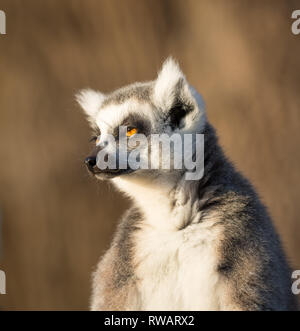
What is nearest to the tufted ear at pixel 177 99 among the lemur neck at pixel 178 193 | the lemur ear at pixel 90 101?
the lemur neck at pixel 178 193

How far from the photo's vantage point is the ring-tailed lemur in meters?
2.01

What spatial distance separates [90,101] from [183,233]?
32.9 inches

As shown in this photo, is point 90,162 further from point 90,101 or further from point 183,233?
point 90,101

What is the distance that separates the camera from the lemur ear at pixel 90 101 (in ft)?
8.46

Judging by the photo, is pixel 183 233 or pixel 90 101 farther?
pixel 90 101

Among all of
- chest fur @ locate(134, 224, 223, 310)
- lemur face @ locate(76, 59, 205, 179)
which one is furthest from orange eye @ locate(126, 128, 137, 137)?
chest fur @ locate(134, 224, 223, 310)

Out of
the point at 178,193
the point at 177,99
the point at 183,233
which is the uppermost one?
the point at 177,99

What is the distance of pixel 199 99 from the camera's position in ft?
7.32

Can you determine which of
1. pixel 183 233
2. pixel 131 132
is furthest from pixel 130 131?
pixel 183 233

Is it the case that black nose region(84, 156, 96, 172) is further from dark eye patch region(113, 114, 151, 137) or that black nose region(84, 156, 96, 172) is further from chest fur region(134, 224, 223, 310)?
chest fur region(134, 224, 223, 310)

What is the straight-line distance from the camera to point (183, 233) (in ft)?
6.93

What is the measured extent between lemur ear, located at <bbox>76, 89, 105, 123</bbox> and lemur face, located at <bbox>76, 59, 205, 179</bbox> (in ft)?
0.64

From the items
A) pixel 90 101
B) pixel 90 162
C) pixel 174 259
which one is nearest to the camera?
pixel 90 162
